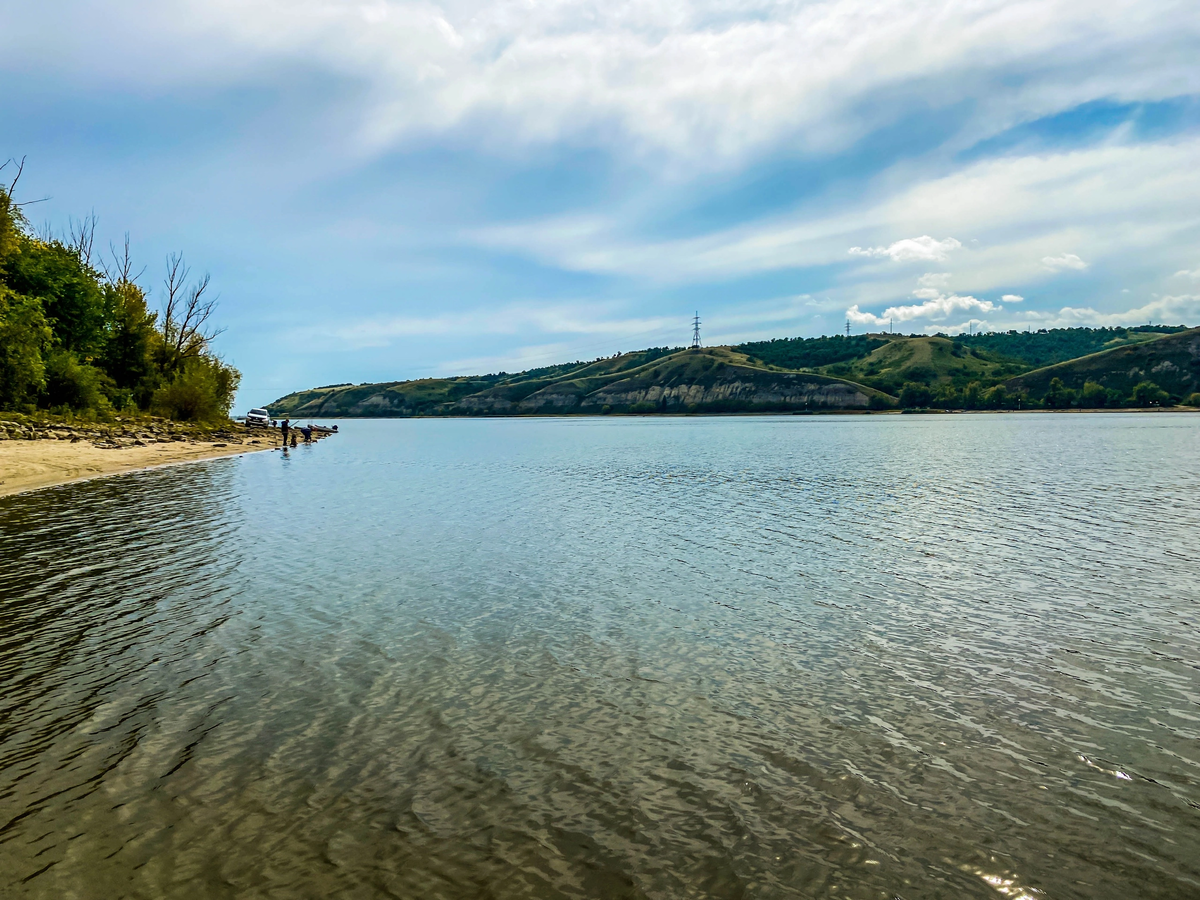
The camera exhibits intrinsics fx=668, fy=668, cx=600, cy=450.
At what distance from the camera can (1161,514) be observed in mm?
24891

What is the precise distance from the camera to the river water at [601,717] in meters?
5.96

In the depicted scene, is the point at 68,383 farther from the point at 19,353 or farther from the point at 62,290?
the point at 62,290

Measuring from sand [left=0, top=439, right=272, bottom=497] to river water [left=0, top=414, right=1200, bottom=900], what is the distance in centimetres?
1776

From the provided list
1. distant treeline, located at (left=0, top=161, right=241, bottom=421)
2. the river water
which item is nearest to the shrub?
distant treeline, located at (left=0, top=161, right=241, bottom=421)

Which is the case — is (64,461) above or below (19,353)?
below

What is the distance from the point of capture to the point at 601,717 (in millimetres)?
9070

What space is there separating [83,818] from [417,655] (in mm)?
5151

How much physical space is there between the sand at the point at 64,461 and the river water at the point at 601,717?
1776cm

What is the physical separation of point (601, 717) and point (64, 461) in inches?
1761

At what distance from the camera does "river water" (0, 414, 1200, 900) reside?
596 centimetres

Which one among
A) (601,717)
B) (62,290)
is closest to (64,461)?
(62,290)

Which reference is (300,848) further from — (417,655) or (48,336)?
(48,336)

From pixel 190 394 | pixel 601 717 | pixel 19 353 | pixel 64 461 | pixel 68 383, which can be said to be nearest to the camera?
pixel 601 717

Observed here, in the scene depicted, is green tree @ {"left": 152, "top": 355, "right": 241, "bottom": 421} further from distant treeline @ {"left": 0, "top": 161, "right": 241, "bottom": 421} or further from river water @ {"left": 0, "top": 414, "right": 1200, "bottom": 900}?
river water @ {"left": 0, "top": 414, "right": 1200, "bottom": 900}
